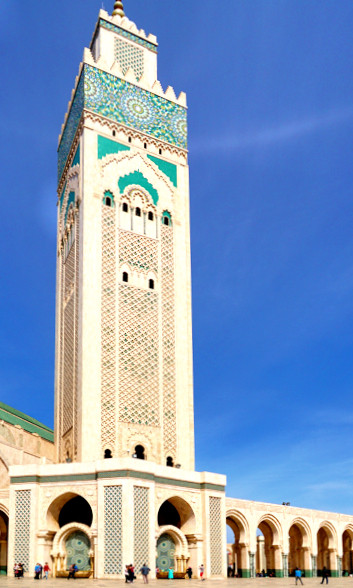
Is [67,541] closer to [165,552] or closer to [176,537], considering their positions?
[165,552]

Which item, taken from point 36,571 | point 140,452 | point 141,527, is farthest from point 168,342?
point 36,571

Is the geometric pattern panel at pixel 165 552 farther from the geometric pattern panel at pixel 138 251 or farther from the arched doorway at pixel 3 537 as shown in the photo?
the geometric pattern panel at pixel 138 251

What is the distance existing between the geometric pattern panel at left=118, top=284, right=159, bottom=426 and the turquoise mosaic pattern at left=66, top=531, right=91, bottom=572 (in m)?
3.36

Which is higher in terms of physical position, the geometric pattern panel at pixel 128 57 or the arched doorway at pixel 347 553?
the geometric pattern panel at pixel 128 57

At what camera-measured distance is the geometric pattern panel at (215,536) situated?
16.9 m

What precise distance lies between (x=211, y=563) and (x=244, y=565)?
104 inches

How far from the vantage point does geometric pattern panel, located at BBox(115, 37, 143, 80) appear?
2280cm

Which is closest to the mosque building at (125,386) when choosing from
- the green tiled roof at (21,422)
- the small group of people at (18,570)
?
the green tiled roof at (21,422)

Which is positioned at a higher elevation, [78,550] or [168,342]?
[168,342]

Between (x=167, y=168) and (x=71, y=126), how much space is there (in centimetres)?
345

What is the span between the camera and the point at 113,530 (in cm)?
1503

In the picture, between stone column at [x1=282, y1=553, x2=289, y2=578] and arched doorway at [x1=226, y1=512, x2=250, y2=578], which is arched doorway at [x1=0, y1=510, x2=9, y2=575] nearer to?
arched doorway at [x1=226, y1=512, x2=250, y2=578]

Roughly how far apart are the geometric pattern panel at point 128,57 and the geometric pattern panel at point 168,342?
5527 millimetres

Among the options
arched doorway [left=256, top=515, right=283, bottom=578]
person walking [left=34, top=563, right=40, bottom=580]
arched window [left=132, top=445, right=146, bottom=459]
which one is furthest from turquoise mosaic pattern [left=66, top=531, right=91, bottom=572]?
arched doorway [left=256, top=515, right=283, bottom=578]
